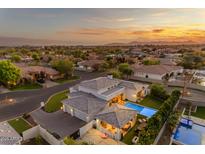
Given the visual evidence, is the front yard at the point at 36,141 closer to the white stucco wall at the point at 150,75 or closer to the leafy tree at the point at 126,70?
the leafy tree at the point at 126,70

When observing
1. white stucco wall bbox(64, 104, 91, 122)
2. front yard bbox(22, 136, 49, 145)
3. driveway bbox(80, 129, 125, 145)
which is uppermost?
white stucco wall bbox(64, 104, 91, 122)

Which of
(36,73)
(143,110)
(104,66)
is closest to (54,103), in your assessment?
(143,110)

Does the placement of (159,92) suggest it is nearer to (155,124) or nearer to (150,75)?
(155,124)

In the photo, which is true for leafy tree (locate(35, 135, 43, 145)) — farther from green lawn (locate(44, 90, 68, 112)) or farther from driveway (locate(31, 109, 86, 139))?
green lawn (locate(44, 90, 68, 112))

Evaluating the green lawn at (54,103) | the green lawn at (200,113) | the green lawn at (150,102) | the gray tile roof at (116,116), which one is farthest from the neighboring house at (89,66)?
the green lawn at (200,113)

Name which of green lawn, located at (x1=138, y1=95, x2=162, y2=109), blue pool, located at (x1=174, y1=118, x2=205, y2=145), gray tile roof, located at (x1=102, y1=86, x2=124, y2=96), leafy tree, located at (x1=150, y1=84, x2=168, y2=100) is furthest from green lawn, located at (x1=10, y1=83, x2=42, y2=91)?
blue pool, located at (x1=174, y1=118, x2=205, y2=145)

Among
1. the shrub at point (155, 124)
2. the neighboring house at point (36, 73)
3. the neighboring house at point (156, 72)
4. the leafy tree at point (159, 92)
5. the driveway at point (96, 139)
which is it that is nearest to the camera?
the shrub at point (155, 124)

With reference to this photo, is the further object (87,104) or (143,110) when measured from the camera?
(143,110)
